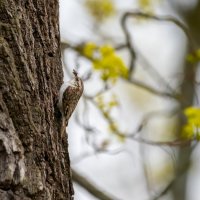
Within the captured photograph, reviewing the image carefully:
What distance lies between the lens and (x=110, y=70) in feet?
16.3

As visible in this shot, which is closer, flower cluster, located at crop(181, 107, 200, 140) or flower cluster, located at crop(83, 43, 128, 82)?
flower cluster, located at crop(181, 107, 200, 140)

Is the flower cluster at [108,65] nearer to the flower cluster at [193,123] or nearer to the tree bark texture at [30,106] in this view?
the flower cluster at [193,123]

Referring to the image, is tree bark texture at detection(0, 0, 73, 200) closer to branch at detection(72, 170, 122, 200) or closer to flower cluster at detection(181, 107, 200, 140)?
flower cluster at detection(181, 107, 200, 140)

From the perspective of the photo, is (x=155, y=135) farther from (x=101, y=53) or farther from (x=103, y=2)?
(x=101, y=53)

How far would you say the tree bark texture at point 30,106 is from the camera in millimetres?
2660

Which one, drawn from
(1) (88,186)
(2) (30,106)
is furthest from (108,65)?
(2) (30,106)

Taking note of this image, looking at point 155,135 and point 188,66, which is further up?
point 188,66

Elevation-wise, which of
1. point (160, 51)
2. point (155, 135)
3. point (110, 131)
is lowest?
point (155, 135)

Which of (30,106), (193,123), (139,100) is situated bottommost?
(139,100)

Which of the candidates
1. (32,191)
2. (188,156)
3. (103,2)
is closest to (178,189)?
(188,156)

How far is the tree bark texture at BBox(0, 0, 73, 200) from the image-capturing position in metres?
2.66

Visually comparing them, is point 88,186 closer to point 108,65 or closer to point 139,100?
point 108,65

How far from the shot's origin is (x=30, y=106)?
2799 millimetres

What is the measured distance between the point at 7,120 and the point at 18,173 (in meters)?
0.21
